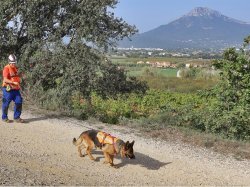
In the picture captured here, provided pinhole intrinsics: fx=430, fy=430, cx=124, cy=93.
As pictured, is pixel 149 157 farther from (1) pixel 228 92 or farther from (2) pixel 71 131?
(1) pixel 228 92

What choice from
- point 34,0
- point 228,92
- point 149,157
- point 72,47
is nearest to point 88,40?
point 72,47

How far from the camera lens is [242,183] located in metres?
8.69

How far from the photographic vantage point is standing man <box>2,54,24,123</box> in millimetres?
11221

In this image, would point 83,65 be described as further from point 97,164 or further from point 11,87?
point 97,164

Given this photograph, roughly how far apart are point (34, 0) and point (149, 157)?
962 centimetres

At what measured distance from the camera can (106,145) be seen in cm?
883

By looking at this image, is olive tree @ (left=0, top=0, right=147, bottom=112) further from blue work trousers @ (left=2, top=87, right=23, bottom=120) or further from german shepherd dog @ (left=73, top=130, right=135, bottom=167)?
german shepherd dog @ (left=73, top=130, right=135, bottom=167)

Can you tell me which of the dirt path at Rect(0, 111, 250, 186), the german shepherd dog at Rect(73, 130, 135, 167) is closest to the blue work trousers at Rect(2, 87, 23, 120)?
the dirt path at Rect(0, 111, 250, 186)

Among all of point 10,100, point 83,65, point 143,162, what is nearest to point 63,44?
point 83,65

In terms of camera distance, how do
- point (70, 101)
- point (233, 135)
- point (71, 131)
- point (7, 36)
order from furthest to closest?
point (7, 36)
point (70, 101)
point (233, 135)
point (71, 131)

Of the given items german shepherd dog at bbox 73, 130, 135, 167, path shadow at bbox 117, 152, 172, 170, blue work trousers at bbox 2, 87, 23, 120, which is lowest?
path shadow at bbox 117, 152, 172, 170

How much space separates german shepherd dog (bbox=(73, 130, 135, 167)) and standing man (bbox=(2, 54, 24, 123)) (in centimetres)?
282

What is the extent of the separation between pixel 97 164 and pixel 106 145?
477mm

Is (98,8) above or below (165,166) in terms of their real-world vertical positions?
above
